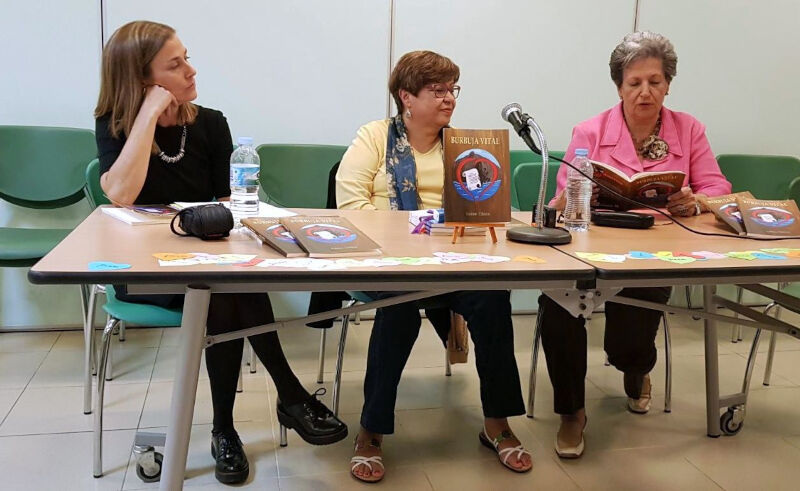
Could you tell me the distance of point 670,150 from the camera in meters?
2.25

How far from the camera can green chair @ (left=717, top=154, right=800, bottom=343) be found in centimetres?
333

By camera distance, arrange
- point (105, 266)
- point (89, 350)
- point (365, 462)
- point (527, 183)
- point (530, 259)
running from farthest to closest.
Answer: point (527, 183), point (89, 350), point (365, 462), point (530, 259), point (105, 266)

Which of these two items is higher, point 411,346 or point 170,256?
point 170,256

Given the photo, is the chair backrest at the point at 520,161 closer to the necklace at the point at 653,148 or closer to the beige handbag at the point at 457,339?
the necklace at the point at 653,148

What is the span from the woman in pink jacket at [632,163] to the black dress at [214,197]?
0.77 m

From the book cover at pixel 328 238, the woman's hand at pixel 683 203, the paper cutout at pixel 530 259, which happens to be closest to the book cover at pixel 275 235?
the book cover at pixel 328 238

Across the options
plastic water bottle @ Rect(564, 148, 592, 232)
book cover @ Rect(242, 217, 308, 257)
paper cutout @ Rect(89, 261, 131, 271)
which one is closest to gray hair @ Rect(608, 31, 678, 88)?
plastic water bottle @ Rect(564, 148, 592, 232)

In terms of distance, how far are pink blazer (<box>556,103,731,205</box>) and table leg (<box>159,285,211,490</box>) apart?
1334 mm

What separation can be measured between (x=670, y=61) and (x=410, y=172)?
2.91ft

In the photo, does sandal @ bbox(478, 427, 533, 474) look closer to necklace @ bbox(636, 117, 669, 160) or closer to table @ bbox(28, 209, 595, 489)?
table @ bbox(28, 209, 595, 489)

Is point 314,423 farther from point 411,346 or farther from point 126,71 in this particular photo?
point 126,71

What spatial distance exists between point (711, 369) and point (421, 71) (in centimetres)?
129

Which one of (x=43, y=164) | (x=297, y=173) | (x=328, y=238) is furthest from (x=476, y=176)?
(x=43, y=164)

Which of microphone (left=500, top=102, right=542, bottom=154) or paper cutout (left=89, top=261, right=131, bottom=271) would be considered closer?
paper cutout (left=89, top=261, right=131, bottom=271)
